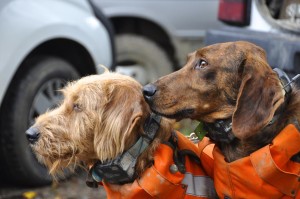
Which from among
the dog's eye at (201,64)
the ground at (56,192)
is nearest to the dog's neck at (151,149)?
the dog's eye at (201,64)

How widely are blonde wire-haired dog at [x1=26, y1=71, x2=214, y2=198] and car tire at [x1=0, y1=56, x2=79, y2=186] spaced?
1.62m

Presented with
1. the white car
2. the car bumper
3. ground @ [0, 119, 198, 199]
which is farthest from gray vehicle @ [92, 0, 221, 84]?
the car bumper

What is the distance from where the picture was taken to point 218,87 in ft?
12.7

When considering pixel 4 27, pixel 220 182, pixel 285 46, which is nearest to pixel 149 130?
pixel 220 182

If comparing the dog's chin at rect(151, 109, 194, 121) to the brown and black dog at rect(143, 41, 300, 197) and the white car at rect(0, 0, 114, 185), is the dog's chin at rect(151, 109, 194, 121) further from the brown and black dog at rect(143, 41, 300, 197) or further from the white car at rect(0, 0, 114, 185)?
the white car at rect(0, 0, 114, 185)

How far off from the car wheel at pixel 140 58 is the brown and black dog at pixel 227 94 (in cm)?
444

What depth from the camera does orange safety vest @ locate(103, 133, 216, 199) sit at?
3.81 metres

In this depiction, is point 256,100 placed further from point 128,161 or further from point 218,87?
point 128,161

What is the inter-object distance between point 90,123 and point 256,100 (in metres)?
0.98

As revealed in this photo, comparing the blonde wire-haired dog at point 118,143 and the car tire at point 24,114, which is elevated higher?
the blonde wire-haired dog at point 118,143

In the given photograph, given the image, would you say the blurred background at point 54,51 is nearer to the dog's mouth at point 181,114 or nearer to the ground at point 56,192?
the ground at point 56,192

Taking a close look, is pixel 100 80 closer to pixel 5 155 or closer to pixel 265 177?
pixel 265 177

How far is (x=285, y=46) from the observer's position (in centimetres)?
515

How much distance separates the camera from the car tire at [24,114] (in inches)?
226
